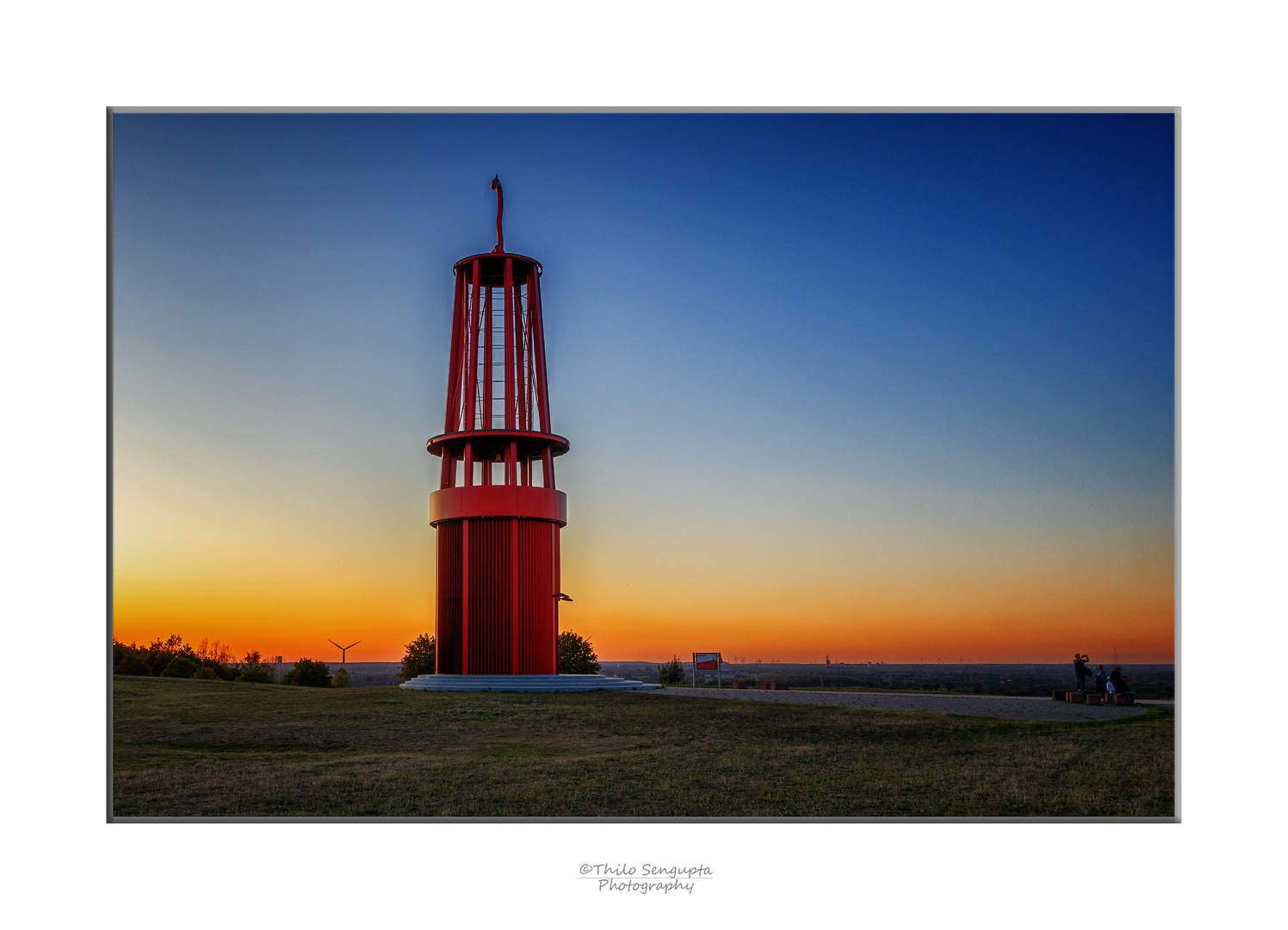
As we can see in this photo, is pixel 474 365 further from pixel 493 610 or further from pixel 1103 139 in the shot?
pixel 1103 139

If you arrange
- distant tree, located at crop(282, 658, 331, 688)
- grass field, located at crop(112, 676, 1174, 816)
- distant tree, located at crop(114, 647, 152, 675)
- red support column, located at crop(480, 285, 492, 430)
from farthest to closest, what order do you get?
distant tree, located at crop(282, 658, 331, 688)
red support column, located at crop(480, 285, 492, 430)
distant tree, located at crop(114, 647, 152, 675)
grass field, located at crop(112, 676, 1174, 816)

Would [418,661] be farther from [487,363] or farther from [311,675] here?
[487,363]

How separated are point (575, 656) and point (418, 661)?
5084 millimetres

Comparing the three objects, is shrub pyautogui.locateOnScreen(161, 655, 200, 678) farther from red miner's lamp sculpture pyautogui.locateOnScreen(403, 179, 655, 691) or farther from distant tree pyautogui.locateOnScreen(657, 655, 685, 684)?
distant tree pyautogui.locateOnScreen(657, 655, 685, 684)

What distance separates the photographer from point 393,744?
11461mm

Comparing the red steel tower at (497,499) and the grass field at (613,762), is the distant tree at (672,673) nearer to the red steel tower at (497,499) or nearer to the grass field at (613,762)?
the red steel tower at (497,499)

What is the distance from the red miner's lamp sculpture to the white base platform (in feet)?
0.23

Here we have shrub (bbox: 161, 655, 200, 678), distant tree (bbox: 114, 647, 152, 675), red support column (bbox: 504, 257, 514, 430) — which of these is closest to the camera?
distant tree (bbox: 114, 647, 152, 675)

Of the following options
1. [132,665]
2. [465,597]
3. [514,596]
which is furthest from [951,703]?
[132,665]

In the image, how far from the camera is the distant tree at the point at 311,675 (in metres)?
19.3

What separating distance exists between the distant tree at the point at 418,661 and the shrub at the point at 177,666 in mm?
6173

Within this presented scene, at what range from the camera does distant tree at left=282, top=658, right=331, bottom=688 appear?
63.3 feet

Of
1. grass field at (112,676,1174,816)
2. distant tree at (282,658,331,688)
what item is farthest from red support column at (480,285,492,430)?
grass field at (112,676,1174,816)

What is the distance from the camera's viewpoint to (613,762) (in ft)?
34.0
